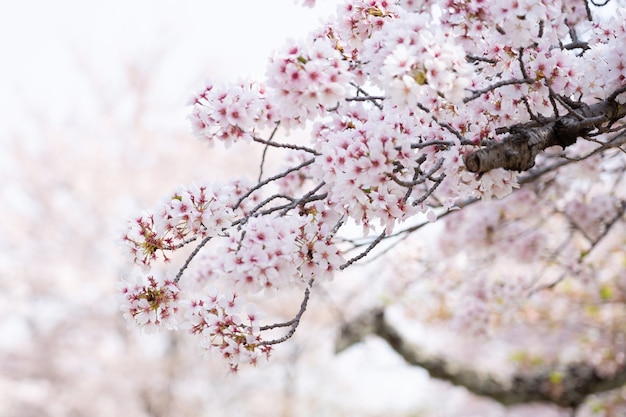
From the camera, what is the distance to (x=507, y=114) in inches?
79.4

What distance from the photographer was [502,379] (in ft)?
16.6

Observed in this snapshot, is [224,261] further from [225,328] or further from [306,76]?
[306,76]

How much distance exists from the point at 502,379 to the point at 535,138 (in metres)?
3.73

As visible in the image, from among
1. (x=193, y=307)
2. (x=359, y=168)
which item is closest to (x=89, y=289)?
(x=193, y=307)

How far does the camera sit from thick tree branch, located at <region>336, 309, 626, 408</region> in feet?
16.0

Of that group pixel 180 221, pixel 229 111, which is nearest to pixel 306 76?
pixel 229 111

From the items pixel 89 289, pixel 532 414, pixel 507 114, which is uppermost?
pixel 89 289

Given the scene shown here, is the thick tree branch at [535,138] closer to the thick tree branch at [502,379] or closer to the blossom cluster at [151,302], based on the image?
the blossom cluster at [151,302]

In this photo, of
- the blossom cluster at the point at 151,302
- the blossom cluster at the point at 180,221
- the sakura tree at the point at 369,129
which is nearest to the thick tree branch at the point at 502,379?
the sakura tree at the point at 369,129

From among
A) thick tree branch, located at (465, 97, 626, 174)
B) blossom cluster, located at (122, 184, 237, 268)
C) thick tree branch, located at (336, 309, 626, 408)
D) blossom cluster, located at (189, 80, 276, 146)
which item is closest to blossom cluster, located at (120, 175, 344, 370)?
blossom cluster, located at (122, 184, 237, 268)

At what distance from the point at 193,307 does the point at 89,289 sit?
7.73 meters

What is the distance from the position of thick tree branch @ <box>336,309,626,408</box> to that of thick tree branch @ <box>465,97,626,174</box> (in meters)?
3.34

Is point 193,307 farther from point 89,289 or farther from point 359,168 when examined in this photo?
point 89,289

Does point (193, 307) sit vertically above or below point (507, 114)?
below
